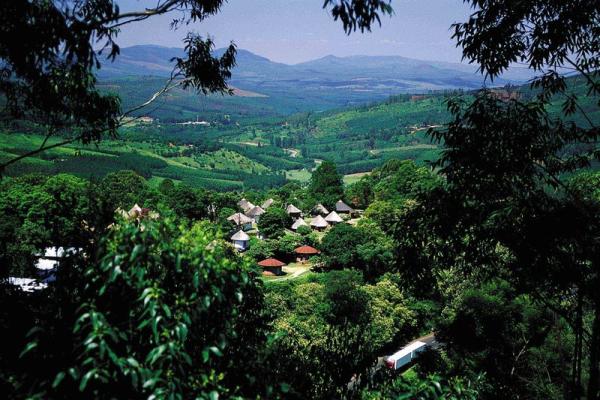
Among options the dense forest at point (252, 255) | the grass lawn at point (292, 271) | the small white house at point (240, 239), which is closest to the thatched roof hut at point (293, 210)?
the small white house at point (240, 239)

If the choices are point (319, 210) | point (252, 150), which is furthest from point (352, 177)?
point (319, 210)

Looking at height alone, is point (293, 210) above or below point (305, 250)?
below

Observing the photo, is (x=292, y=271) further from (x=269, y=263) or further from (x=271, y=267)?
(x=269, y=263)

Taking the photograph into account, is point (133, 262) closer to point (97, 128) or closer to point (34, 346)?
point (34, 346)

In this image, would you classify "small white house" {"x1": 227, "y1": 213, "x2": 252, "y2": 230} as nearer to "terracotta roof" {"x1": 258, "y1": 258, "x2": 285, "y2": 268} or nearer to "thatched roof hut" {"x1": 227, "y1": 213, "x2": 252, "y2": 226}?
"thatched roof hut" {"x1": 227, "y1": 213, "x2": 252, "y2": 226}

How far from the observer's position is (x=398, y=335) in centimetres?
2214

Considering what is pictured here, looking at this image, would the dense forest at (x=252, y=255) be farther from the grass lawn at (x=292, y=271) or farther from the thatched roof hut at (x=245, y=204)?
the thatched roof hut at (x=245, y=204)

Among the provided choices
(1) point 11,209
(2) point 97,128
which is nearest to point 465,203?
(2) point 97,128

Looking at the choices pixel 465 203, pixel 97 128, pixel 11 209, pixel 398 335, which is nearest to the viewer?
pixel 465 203

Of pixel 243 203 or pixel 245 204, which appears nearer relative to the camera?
pixel 245 204

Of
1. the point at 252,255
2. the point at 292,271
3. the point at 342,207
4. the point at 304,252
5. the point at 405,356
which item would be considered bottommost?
the point at 292,271

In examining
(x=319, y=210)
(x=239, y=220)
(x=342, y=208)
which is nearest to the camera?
(x=239, y=220)

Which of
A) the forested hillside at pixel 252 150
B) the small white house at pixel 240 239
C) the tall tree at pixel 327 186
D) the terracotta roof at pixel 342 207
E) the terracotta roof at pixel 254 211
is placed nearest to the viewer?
the small white house at pixel 240 239

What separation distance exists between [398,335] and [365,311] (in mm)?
3415
